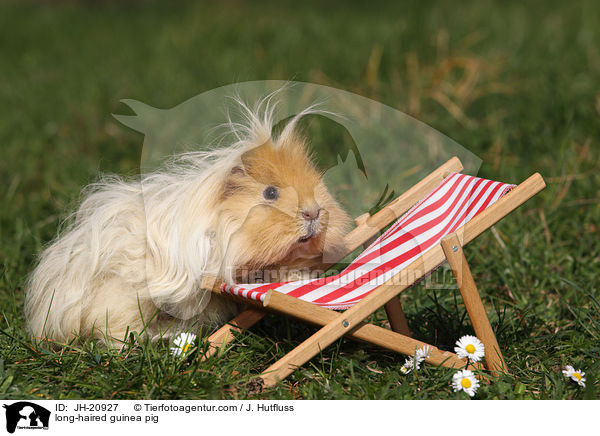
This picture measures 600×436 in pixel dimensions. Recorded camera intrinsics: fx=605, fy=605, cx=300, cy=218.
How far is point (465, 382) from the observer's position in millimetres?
2467

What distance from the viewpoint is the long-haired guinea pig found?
2561mm

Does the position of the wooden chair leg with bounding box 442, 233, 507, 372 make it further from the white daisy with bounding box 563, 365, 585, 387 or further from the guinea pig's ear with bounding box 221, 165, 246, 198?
the guinea pig's ear with bounding box 221, 165, 246, 198

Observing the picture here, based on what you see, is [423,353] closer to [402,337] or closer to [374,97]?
[402,337]

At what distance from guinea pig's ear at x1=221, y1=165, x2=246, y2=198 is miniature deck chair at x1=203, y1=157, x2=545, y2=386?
40cm

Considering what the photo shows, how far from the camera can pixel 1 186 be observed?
4789mm

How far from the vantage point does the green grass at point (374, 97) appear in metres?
2.63

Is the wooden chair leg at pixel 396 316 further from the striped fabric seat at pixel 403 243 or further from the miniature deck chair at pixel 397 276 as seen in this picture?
the striped fabric seat at pixel 403 243

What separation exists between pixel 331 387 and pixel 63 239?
1.45 m

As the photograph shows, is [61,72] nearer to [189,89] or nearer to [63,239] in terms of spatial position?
[189,89]

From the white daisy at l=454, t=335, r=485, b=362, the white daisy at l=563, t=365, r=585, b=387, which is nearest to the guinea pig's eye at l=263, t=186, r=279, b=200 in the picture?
the white daisy at l=454, t=335, r=485, b=362

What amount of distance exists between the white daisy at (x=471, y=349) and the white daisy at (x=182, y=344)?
115 centimetres

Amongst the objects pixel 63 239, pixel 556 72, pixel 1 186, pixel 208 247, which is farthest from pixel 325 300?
pixel 556 72
